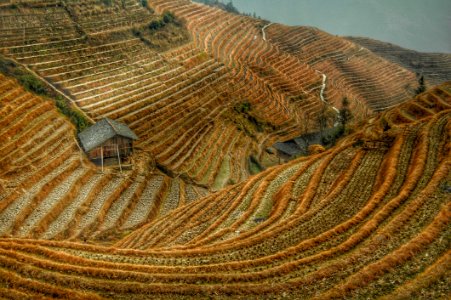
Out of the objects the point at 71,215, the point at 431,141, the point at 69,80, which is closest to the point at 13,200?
the point at 71,215

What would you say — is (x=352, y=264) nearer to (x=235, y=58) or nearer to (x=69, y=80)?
(x=69, y=80)

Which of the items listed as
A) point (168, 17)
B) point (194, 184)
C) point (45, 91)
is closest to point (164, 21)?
point (168, 17)

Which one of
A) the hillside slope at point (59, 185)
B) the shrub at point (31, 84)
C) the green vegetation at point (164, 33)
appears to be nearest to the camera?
the hillside slope at point (59, 185)

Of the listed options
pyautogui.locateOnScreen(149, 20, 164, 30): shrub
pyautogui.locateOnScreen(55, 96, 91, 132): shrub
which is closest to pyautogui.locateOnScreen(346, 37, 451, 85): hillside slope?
pyautogui.locateOnScreen(149, 20, 164, 30): shrub

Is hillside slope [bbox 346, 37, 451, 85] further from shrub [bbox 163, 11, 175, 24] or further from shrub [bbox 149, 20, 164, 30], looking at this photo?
shrub [bbox 149, 20, 164, 30]

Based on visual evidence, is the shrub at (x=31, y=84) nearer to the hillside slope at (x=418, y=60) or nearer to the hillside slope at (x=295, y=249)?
the hillside slope at (x=295, y=249)

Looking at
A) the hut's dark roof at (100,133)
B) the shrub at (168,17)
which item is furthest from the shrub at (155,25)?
the hut's dark roof at (100,133)
